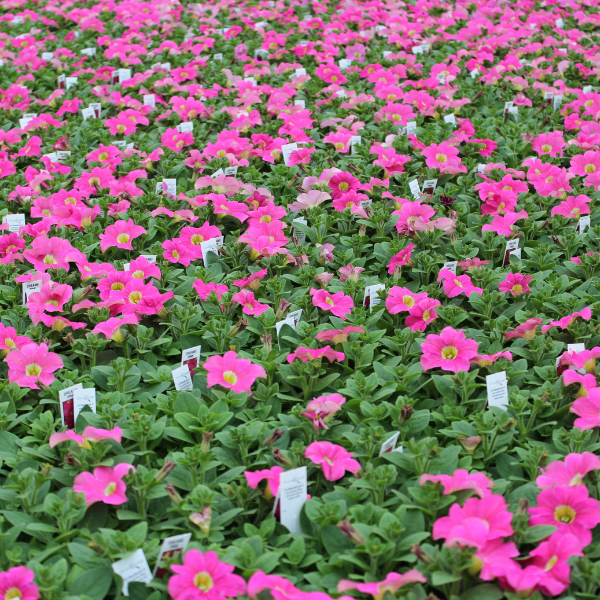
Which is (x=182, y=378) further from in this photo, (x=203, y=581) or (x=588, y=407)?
(x=588, y=407)

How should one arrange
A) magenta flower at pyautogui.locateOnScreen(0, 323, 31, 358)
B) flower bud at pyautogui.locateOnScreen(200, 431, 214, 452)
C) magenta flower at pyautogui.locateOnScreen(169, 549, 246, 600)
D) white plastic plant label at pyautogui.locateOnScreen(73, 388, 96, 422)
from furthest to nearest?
magenta flower at pyautogui.locateOnScreen(0, 323, 31, 358)
white plastic plant label at pyautogui.locateOnScreen(73, 388, 96, 422)
flower bud at pyautogui.locateOnScreen(200, 431, 214, 452)
magenta flower at pyautogui.locateOnScreen(169, 549, 246, 600)

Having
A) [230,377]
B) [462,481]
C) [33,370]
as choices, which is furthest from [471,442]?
[33,370]

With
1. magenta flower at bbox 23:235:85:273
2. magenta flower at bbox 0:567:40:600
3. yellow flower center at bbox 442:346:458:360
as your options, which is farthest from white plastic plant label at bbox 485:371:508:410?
magenta flower at bbox 23:235:85:273

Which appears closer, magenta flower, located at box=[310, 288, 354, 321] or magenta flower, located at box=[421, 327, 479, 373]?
magenta flower, located at box=[421, 327, 479, 373]

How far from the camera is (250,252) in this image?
2.57 m

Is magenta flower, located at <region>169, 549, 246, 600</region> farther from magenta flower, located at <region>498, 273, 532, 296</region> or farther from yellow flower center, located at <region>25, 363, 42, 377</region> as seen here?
magenta flower, located at <region>498, 273, 532, 296</region>

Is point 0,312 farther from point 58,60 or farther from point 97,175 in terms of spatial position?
point 58,60

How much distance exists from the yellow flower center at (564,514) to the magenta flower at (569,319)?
73 centimetres

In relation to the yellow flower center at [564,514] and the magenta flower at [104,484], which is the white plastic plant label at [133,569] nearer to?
the magenta flower at [104,484]

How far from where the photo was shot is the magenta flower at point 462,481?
1.52 metres

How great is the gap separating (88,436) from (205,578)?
1.70 ft

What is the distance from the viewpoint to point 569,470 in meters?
1.58

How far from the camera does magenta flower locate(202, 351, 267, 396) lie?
6.22 ft

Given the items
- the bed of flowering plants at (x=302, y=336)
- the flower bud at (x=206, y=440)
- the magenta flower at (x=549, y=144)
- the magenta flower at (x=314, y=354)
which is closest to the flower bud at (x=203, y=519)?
the bed of flowering plants at (x=302, y=336)
